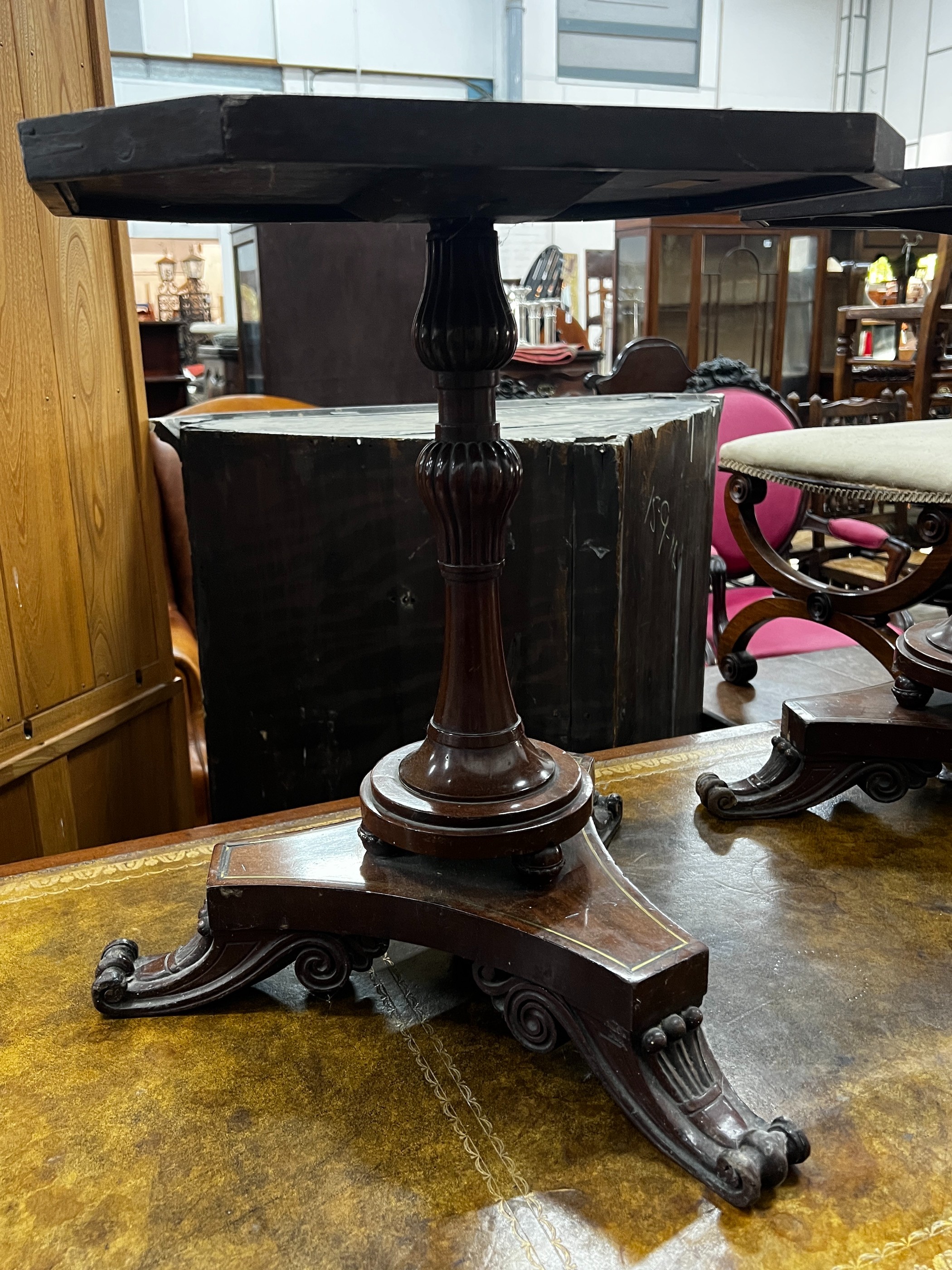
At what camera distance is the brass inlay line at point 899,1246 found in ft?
2.34

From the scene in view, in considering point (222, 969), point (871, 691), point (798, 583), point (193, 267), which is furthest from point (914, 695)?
point (193, 267)

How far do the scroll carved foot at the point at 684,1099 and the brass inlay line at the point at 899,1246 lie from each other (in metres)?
0.07

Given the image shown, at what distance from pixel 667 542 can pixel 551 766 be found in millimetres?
757

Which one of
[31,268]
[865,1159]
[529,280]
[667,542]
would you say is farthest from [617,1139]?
[529,280]

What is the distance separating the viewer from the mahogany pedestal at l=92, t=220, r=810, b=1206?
812 mm

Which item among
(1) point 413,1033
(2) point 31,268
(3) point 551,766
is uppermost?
(2) point 31,268

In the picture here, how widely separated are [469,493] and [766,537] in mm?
2016

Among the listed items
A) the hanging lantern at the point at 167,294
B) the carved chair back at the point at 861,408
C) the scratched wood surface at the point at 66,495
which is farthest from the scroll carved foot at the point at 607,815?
the hanging lantern at the point at 167,294

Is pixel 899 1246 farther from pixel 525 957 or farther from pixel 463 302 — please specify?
pixel 463 302

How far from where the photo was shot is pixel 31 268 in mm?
1414

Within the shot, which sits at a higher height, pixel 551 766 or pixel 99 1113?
pixel 551 766

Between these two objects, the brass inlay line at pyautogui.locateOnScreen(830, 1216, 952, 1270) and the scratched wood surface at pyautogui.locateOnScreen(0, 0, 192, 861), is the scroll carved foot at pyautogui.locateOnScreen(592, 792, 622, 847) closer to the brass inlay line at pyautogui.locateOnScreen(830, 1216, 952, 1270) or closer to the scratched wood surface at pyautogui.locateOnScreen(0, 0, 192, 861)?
the brass inlay line at pyautogui.locateOnScreen(830, 1216, 952, 1270)

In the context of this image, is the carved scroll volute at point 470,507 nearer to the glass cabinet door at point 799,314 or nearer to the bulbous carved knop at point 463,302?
the bulbous carved knop at point 463,302

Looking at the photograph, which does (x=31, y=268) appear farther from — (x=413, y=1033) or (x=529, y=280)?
(x=529, y=280)
